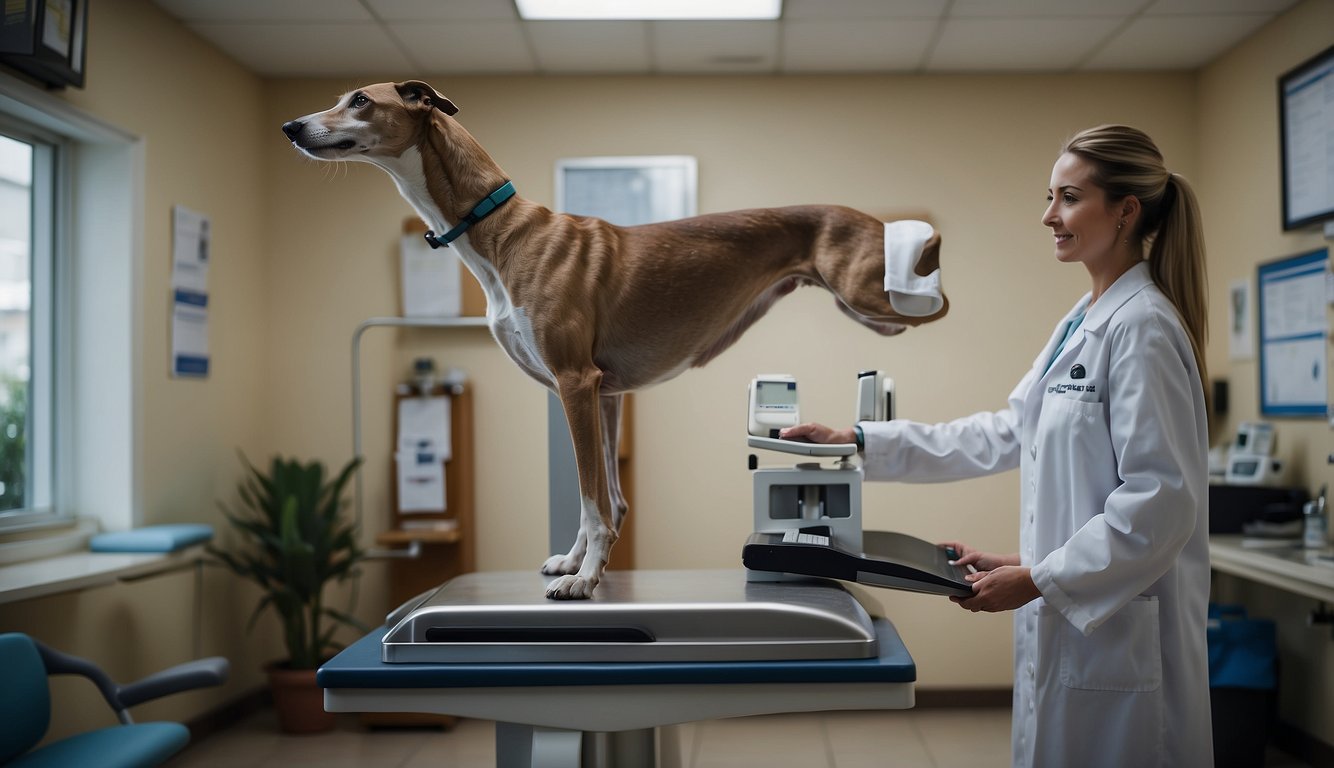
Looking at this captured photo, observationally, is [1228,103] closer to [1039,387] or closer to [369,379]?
[1039,387]

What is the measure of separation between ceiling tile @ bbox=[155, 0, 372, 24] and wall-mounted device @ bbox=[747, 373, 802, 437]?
2.32 meters

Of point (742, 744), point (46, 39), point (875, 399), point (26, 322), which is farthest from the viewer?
point (742, 744)

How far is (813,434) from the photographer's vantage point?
5.76 feet

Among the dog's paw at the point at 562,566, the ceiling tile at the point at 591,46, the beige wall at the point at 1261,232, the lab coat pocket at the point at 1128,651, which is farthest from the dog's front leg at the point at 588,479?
the beige wall at the point at 1261,232

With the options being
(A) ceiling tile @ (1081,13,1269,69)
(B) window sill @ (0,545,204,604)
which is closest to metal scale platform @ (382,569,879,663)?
(B) window sill @ (0,545,204,604)

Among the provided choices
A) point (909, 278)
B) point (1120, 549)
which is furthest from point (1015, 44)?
point (1120, 549)

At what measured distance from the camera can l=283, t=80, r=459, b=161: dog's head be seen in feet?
4.79

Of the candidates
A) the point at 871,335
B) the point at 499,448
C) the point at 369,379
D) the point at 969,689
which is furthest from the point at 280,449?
the point at 969,689

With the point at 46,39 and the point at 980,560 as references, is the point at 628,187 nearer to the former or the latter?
the point at 46,39

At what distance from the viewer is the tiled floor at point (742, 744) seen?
3.39 m

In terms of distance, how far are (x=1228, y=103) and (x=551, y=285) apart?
337 centimetres

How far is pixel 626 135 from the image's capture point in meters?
4.05

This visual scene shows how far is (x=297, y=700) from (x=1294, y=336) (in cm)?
368

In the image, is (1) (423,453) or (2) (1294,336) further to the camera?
(1) (423,453)
